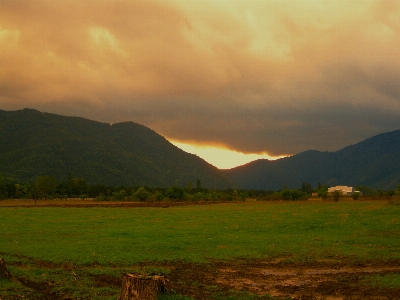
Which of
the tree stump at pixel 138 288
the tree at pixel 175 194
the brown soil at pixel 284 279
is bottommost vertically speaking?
the brown soil at pixel 284 279

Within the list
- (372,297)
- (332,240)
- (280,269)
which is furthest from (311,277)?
(332,240)

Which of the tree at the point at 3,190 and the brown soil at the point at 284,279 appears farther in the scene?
the tree at the point at 3,190

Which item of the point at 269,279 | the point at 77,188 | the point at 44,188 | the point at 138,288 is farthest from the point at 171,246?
the point at 77,188

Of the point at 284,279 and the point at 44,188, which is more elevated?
the point at 44,188

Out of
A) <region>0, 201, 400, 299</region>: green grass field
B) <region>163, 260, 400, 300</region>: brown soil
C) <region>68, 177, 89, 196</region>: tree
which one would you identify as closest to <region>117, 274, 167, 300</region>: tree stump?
<region>0, 201, 400, 299</region>: green grass field

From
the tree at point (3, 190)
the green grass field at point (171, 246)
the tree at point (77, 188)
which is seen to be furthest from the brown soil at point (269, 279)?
the tree at point (77, 188)

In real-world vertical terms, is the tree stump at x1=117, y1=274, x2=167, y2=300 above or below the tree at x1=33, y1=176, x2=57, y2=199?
below

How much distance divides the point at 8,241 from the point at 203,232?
1820 cm

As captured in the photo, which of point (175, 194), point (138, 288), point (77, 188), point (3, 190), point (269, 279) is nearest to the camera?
point (138, 288)

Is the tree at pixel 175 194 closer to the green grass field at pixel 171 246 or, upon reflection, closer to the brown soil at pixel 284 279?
the green grass field at pixel 171 246

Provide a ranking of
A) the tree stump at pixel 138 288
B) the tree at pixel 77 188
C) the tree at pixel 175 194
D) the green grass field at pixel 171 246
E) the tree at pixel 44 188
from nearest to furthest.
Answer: the tree stump at pixel 138 288 < the green grass field at pixel 171 246 < the tree at pixel 44 188 < the tree at pixel 175 194 < the tree at pixel 77 188

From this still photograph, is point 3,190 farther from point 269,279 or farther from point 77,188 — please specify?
point 269,279

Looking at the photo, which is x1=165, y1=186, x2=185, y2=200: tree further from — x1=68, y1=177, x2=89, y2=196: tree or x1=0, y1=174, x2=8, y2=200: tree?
x1=0, y1=174, x2=8, y2=200: tree

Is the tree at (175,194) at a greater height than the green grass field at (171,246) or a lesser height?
greater
